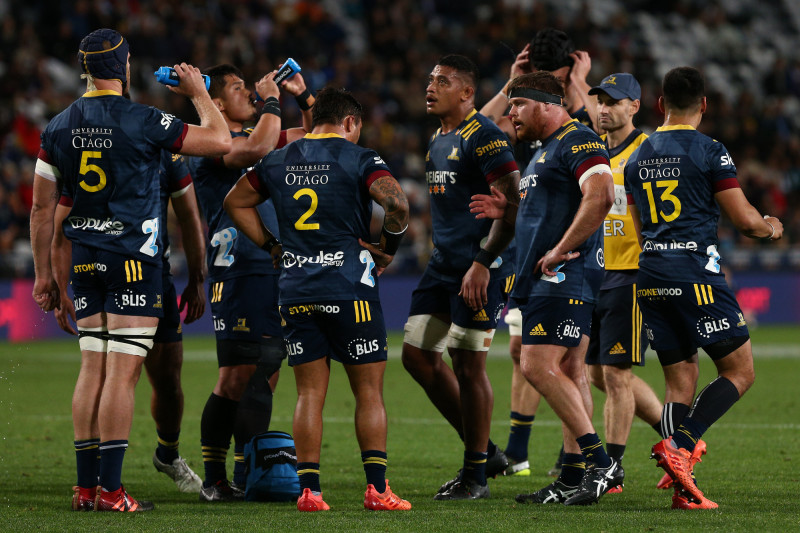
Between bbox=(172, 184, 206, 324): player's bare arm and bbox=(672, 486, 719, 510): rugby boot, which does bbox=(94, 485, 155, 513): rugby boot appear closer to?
bbox=(172, 184, 206, 324): player's bare arm

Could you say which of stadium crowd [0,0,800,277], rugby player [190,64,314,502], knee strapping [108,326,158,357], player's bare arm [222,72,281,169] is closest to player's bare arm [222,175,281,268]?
player's bare arm [222,72,281,169]

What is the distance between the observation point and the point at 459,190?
725 cm

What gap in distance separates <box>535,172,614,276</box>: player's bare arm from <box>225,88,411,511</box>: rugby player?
37.0 inches

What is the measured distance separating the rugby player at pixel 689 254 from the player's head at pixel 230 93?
2.81 metres

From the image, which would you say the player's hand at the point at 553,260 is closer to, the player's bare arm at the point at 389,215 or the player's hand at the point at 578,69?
the player's bare arm at the point at 389,215

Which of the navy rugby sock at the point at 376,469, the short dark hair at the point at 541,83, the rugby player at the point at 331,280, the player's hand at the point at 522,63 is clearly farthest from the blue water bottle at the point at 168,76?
the player's hand at the point at 522,63

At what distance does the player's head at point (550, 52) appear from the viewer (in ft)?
26.4

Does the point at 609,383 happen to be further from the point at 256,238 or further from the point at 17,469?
the point at 17,469

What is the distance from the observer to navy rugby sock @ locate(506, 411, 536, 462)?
835 centimetres

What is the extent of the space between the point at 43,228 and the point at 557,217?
316 centimetres

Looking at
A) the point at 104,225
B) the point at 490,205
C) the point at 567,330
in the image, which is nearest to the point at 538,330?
the point at 567,330

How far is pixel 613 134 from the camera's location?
8000 mm

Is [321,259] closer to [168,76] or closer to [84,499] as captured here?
[168,76]

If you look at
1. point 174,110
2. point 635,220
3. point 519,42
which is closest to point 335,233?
point 635,220
